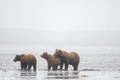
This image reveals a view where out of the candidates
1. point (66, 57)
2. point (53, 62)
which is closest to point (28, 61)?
point (53, 62)

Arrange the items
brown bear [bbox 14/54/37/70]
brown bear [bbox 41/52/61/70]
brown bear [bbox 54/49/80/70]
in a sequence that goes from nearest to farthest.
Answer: brown bear [bbox 41/52/61/70] < brown bear [bbox 14/54/37/70] < brown bear [bbox 54/49/80/70]

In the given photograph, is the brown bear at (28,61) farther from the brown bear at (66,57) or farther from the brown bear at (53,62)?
the brown bear at (66,57)

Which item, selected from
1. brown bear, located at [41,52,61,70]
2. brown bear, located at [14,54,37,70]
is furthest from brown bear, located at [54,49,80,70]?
brown bear, located at [14,54,37,70]

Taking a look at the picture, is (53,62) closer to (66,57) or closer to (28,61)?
(66,57)

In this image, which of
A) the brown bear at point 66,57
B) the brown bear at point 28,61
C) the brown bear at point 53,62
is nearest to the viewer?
the brown bear at point 53,62

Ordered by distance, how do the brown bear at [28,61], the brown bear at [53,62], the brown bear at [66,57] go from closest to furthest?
the brown bear at [53,62] < the brown bear at [28,61] < the brown bear at [66,57]

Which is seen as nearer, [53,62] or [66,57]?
[53,62]

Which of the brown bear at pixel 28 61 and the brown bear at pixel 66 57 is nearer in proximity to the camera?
the brown bear at pixel 28 61

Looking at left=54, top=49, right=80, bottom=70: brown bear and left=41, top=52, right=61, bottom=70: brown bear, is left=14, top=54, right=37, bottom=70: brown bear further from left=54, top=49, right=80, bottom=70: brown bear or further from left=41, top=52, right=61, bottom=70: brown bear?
left=54, top=49, right=80, bottom=70: brown bear

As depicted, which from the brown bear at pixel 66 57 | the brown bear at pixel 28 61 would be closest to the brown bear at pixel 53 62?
the brown bear at pixel 66 57

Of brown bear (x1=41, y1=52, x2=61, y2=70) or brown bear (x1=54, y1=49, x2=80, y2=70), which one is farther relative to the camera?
brown bear (x1=54, y1=49, x2=80, y2=70)

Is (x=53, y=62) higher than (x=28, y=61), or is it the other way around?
(x=28, y=61)

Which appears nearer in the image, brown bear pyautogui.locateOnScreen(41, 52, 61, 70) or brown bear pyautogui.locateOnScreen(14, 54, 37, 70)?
brown bear pyautogui.locateOnScreen(41, 52, 61, 70)

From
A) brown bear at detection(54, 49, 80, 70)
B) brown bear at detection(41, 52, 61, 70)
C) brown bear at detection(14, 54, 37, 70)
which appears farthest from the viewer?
brown bear at detection(54, 49, 80, 70)
